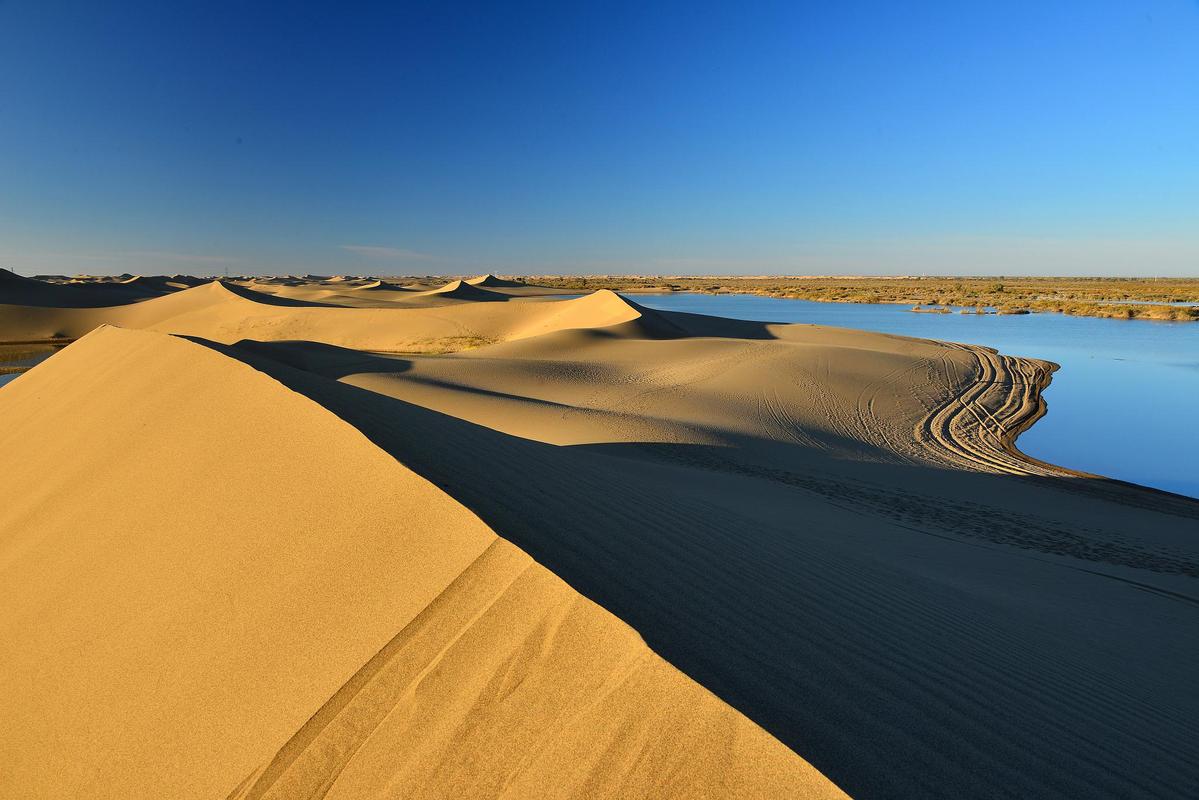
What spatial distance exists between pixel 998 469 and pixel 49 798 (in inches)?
485

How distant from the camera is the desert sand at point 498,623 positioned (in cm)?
186

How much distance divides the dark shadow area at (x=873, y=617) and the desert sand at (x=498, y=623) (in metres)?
0.02

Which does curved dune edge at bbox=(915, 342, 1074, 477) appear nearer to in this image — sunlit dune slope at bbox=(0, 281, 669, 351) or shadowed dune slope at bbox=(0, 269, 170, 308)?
sunlit dune slope at bbox=(0, 281, 669, 351)

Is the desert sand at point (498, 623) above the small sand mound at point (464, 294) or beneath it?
above

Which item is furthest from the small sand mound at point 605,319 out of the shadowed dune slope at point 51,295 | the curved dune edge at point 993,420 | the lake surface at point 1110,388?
the shadowed dune slope at point 51,295

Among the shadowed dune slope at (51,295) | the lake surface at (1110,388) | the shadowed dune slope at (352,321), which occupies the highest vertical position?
the shadowed dune slope at (51,295)

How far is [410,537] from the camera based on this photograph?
2896 millimetres

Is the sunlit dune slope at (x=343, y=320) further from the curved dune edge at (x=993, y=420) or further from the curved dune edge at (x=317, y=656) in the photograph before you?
the curved dune edge at (x=317, y=656)

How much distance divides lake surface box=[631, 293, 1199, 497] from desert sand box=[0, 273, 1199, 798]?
597 cm

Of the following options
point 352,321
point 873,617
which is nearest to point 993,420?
point 873,617

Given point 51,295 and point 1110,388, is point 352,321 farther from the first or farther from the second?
point 1110,388

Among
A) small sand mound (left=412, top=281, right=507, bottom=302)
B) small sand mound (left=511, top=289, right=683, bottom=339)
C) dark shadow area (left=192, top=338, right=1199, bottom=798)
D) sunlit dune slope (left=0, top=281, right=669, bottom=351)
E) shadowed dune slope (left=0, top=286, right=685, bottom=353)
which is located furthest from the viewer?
small sand mound (left=412, top=281, right=507, bottom=302)

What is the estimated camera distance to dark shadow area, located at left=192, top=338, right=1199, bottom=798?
2.03 meters

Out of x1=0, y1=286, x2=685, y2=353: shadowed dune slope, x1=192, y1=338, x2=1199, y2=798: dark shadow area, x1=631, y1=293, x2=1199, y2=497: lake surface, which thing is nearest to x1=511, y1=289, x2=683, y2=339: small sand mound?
x1=0, y1=286, x2=685, y2=353: shadowed dune slope
